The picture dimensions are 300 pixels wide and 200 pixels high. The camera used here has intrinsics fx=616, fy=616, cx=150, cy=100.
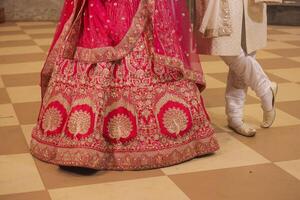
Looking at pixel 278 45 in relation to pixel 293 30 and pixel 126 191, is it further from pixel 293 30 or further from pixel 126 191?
pixel 126 191

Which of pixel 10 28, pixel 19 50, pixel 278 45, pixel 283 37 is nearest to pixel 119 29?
pixel 19 50

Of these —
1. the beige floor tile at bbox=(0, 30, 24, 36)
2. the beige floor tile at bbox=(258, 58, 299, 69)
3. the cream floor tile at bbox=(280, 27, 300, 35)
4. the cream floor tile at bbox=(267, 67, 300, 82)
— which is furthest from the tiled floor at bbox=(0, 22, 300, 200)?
the cream floor tile at bbox=(280, 27, 300, 35)

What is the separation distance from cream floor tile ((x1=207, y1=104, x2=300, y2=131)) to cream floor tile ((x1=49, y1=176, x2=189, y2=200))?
30.2 inches

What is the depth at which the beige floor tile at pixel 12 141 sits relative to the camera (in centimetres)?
253

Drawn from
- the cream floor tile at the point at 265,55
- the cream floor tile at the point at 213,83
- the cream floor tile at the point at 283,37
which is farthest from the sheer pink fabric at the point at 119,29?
the cream floor tile at the point at 283,37

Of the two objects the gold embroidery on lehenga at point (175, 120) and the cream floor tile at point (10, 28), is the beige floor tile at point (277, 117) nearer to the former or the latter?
the gold embroidery on lehenga at point (175, 120)

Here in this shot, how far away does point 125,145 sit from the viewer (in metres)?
2.29

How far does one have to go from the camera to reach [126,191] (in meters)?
2.10

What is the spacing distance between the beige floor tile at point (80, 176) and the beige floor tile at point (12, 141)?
0.26m

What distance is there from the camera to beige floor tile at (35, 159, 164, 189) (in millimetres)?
2176


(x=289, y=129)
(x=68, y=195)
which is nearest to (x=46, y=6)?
(x=289, y=129)

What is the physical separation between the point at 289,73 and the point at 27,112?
5.94 feet

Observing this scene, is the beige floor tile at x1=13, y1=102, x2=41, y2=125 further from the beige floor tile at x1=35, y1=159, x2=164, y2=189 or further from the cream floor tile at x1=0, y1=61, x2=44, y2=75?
the cream floor tile at x1=0, y1=61, x2=44, y2=75

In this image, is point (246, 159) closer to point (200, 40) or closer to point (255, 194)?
point (255, 194)
